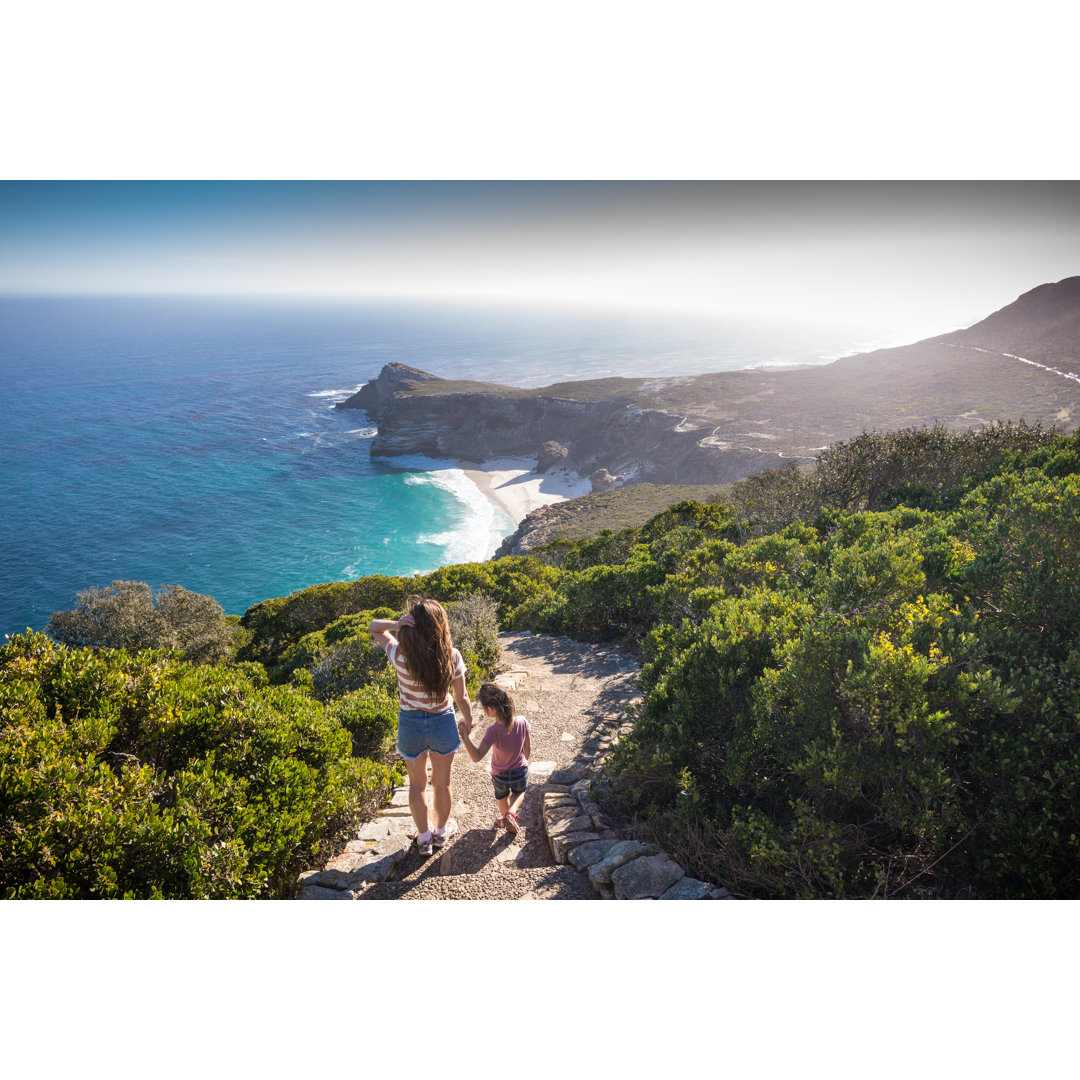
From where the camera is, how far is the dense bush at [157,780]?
2713 millimetres

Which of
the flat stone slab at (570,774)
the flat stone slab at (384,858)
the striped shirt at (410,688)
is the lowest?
the flat stone slab at (570,774)

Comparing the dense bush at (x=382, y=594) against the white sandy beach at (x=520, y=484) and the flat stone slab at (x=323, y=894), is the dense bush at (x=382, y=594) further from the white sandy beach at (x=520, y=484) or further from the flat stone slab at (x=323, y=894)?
the white sandy beach at (x=520, y=484)

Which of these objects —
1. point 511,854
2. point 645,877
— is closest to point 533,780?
point 511,854

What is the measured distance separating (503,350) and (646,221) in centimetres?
14459

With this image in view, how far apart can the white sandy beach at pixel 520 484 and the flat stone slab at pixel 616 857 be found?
132 feet

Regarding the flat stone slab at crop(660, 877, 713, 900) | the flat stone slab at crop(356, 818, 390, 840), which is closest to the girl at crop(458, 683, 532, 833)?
the flat stone slab at crop(356, 818, 390, 840)

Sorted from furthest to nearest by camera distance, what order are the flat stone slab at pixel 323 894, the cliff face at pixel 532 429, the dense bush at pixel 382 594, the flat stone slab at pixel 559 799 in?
the cliff face at pixel 532 429 < the dense bush at pixel 382 594 < the flat stone slab at pixel 559 799 < the flat stone slab at pixel 323 894

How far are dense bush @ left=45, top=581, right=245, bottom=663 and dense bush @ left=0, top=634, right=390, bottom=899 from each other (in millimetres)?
13934

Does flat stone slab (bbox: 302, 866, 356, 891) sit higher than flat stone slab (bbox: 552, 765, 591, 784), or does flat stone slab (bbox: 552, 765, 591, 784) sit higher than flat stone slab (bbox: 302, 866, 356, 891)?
flat stone slab (bbox: 302, 866, 356, 891)

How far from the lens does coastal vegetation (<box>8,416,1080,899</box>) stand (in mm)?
2869

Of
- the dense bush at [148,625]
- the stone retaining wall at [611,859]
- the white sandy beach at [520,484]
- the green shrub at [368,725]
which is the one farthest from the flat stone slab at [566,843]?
the white sandy beach at [520,484]

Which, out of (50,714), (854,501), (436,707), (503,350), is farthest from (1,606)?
(503,350)

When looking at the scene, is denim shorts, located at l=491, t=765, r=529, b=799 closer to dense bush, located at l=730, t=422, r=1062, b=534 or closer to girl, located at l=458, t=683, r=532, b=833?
girl, located at l=458, t=683, r=532, b=833
